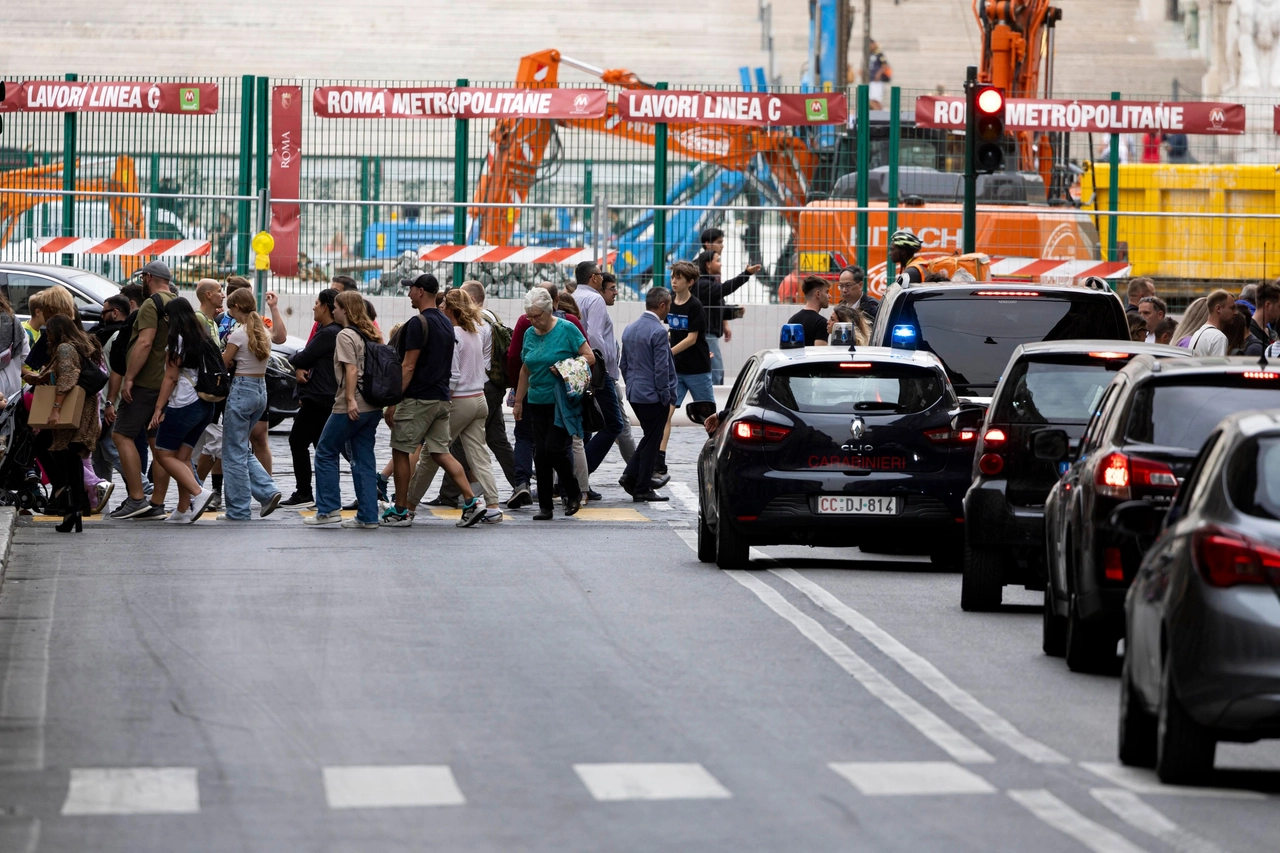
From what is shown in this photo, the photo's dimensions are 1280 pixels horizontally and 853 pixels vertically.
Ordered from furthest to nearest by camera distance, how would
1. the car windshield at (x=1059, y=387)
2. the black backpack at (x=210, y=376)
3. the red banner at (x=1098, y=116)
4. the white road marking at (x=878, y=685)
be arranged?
the red banner at (x=1098, y=116) < the black backpack at (x=210, y=376) < the car windshield at (x=1059, y=387) < the white road marking at (x=878, y=685)

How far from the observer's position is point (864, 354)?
14289 millimetres

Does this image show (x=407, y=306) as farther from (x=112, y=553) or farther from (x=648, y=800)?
(x=648, y=800)

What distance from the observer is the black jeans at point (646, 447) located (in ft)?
61.3

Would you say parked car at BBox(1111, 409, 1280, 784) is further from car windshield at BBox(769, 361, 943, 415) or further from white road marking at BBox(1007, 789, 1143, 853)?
car windshield at BBox(769, 361, 943, 415)

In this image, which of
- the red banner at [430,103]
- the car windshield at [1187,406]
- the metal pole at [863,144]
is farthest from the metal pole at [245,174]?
the car windshield at [1187,406]

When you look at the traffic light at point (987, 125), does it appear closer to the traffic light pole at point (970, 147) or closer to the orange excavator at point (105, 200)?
the traffic light pole at point (970, 147)

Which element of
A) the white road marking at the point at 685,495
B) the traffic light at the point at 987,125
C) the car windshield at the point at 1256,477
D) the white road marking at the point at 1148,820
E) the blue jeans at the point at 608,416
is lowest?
the white road marking at the point at 685,495

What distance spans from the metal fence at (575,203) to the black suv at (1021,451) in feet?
54.9

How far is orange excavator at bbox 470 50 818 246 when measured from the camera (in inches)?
1235

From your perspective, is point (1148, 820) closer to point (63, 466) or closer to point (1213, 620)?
point (1213, 620)

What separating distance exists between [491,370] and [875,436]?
5234mm

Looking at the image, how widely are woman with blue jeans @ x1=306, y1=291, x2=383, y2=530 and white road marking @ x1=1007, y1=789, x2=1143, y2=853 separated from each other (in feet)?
30.6

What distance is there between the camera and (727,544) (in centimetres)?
1402

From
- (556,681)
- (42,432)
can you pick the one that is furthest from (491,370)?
(556,681)
